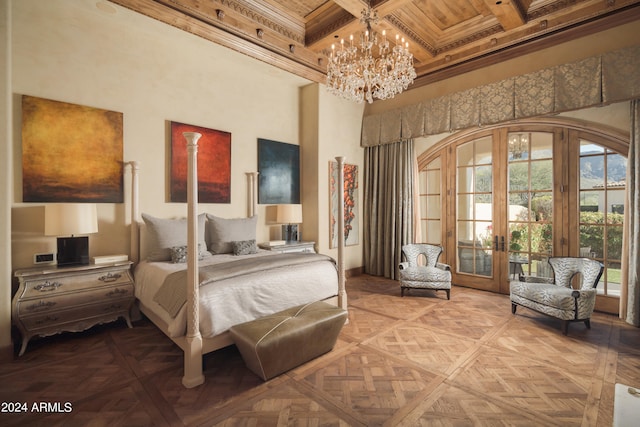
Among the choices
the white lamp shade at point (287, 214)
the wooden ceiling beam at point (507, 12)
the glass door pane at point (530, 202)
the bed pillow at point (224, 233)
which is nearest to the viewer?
the wooden ceiling beam at point (507, 12)

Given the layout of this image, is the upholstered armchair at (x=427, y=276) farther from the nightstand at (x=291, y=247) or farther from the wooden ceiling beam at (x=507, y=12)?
the wooden ceiling beam at (x=507, y=12)

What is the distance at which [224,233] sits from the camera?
3906 mm

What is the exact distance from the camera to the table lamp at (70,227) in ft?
9.02

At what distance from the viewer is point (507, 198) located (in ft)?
14.7

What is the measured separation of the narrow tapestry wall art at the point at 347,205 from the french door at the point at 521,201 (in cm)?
123

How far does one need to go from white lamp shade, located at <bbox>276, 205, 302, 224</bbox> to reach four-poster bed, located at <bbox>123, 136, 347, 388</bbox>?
1.21 metres

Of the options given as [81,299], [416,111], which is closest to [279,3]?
[416,111]

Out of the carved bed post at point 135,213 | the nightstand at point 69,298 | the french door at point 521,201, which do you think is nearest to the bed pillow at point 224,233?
the carved bed post at point 135,213

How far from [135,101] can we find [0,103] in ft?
4.09

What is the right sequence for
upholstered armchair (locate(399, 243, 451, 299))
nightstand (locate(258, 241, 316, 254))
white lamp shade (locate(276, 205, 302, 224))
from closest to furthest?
upholstered armchair (locate(399, 243, 451, 299))
nightstand (locate(258, 241, 316, 254))
white lamp shade (locate(276, 205, 302, 224))

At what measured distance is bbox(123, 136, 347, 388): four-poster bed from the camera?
7.23 ft

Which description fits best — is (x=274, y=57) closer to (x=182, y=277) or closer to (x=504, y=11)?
(x=504, y=11)

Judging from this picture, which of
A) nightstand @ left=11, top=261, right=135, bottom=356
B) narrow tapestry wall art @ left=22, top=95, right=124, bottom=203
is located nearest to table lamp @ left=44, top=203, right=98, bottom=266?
nightstand @ left=11, top=261, right=135, bottom=356

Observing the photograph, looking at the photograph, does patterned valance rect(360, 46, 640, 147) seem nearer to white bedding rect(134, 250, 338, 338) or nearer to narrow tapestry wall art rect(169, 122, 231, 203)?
narrow tapestry wall art rect(169, 122, 231, 203)
